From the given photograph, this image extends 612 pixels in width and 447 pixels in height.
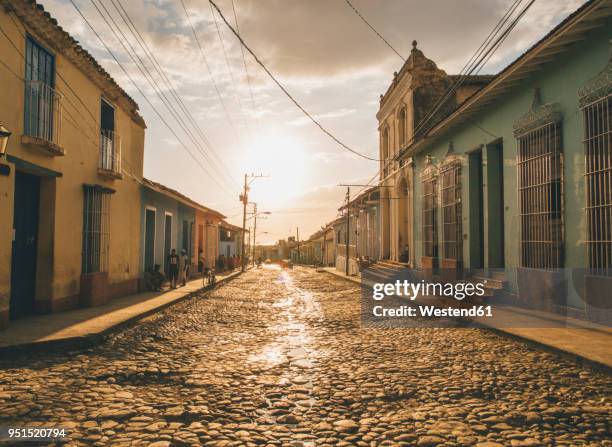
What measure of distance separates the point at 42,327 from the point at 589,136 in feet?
31.9

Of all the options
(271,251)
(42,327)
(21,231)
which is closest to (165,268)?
(21,231)

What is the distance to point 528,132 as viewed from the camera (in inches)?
383

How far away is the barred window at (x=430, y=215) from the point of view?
15727 millimetres

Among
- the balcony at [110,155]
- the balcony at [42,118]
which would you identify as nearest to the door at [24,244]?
the balcony at [42,118]

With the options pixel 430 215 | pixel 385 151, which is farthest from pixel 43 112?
pixel 385 151

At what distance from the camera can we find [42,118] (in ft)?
27.4

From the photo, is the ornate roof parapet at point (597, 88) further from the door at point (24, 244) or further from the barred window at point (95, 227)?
the door at point (24, 244)

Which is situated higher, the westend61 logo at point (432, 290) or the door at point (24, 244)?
the door at point (24, 244)

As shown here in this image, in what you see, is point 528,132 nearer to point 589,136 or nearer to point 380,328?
point 589,136

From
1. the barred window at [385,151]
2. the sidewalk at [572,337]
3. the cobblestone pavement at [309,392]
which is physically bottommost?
the cobblestone pavement at [309,392]

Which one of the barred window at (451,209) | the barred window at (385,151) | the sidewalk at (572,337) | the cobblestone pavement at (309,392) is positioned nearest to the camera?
the cobblestone pavement at (309,392)

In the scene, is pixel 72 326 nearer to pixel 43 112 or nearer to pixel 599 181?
pixel 43 112

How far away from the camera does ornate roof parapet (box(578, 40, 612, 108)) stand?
287 inches

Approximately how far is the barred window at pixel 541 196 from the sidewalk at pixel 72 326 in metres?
8.25
